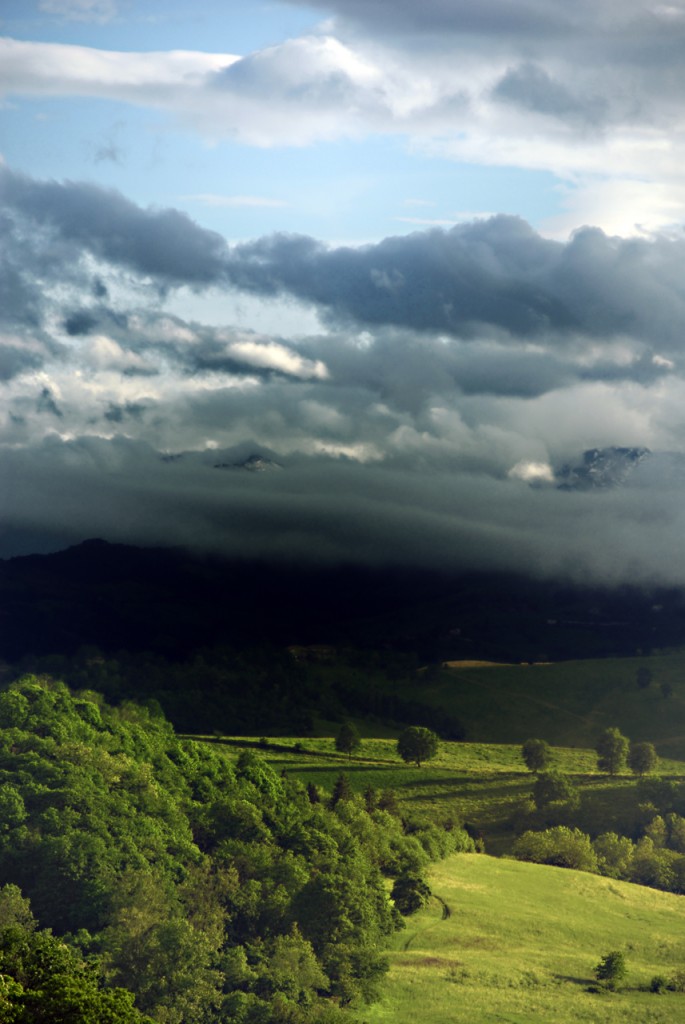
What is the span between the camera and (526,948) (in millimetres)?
110812

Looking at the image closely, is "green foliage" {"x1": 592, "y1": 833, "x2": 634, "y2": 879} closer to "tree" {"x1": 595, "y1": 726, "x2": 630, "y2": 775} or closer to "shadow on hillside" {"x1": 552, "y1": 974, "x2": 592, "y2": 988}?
"tree" {"x1": 595, "y1": 726, "x2": 630, "y2": 775}

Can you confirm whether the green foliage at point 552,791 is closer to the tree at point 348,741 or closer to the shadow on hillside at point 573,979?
the tree at point 348,741

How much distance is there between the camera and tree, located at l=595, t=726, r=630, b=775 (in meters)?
179

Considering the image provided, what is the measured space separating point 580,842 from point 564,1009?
5199 cm

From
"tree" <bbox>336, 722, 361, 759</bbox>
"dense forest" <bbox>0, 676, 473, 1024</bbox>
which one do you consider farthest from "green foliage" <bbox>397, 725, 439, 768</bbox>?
"dense forest" <bbox>0, 676, 473, 1024</bbox>

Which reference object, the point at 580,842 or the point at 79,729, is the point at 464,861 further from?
the point at 79,729

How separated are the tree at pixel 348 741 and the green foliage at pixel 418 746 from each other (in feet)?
23.9

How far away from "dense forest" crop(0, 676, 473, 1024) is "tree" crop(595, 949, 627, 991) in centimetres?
1997

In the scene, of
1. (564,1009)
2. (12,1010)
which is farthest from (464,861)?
(12,1010)

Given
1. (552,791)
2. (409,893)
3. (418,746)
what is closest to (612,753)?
(552,791)

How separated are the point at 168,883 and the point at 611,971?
1651 inches

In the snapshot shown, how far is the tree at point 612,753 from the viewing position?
179 metres

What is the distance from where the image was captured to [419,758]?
183m

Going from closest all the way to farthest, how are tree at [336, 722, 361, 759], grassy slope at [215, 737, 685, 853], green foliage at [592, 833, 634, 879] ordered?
green foliage at [592, 833, 634, 879] < grassy slope at [215, 737, 685, 853] < tree at [336, 722, 361, 759]
